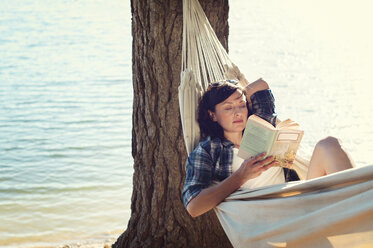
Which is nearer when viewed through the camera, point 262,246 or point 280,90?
point 262,246

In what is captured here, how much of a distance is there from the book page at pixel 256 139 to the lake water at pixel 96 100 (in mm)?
1984

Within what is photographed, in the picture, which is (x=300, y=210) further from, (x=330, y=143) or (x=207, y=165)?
(x=207, y=165)

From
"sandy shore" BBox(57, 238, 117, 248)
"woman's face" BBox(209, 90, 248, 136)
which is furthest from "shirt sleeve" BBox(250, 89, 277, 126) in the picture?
"sandy shore" BBox(57, 238, 117, 248)

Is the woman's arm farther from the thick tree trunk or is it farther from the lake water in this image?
the lake water

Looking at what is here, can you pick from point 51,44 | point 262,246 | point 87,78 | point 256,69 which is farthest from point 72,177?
point 51,44

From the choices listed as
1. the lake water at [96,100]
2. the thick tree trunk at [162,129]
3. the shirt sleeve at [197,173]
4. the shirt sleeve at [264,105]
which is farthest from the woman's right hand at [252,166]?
the lake water at [96,100]

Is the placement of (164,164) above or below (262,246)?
above

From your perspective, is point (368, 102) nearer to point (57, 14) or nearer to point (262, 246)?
point (262, 246)

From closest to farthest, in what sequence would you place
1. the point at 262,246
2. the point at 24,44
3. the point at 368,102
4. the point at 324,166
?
the point at 262,246 → the point at 324,166 → the point at 368,102 → the point at 24,44

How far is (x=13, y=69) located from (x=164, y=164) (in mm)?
7245

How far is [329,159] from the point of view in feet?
6.81

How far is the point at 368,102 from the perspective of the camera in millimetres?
6816

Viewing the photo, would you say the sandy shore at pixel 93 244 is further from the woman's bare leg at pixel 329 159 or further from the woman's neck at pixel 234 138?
the woman's bare leg at pixel 329 159

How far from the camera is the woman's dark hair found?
2.34 metres
